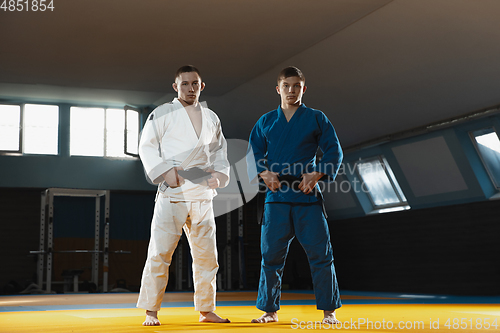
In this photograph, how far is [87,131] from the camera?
9.30m

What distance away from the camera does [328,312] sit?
2260 mm

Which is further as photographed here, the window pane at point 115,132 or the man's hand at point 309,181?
the window pane at point 115,132

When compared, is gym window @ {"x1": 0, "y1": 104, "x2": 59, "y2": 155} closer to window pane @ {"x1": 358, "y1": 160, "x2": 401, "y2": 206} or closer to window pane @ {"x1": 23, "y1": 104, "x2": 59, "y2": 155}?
window pane @ {"x1": 23, "y1": 104, "x2": 59, "y2": 155}

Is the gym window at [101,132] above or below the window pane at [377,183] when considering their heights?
above

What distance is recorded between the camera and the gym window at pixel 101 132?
9219 millimetres

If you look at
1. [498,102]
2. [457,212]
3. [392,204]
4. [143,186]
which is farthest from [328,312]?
[143,186]

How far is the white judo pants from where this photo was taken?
2.28 metres

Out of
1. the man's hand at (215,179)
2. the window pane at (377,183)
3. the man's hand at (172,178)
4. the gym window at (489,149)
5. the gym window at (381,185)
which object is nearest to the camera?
the man's hand at (172,178)

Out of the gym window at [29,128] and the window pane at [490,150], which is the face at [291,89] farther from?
the gym window at [29,128]

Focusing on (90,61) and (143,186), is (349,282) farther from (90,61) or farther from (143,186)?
(90,61)

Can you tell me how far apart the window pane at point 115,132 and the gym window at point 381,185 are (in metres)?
4.17

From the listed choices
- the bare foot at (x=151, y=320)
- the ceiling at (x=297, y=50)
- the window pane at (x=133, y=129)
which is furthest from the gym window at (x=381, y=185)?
the bare foot at (x=151, y=320)

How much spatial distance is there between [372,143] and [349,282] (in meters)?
2.86

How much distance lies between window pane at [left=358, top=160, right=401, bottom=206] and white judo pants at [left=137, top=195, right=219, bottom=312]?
603cm
